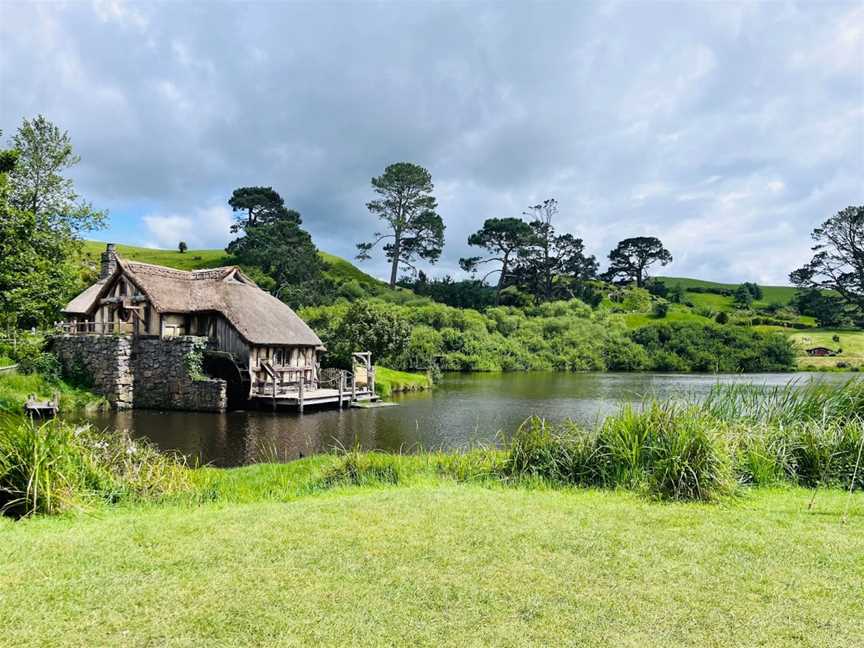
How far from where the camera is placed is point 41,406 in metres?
22.0

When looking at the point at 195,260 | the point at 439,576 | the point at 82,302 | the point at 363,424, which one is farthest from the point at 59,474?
the point at 195,260

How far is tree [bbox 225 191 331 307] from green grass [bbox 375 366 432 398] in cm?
2373

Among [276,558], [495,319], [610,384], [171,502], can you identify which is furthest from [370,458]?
[495,319]

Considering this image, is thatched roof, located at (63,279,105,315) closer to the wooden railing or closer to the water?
the wooden railing

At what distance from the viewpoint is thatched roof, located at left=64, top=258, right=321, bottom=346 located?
27.6m

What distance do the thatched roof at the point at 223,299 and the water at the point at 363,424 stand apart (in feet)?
15.2

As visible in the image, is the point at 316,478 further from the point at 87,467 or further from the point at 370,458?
the point at 87,467

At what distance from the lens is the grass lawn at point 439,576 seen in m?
4.08

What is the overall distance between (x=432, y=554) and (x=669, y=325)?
6872cm

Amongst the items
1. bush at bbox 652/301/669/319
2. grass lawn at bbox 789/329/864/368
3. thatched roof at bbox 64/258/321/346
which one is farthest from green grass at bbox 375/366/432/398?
bush at bbox 652/301/669/319

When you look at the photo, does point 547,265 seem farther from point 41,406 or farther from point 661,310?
point 41,406

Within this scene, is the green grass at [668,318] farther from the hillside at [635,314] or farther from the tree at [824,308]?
the tree at [824,308]

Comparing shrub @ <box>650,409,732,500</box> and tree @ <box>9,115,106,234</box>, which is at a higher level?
tree @ <box>9,115,106,234</box>

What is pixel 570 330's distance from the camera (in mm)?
65375
